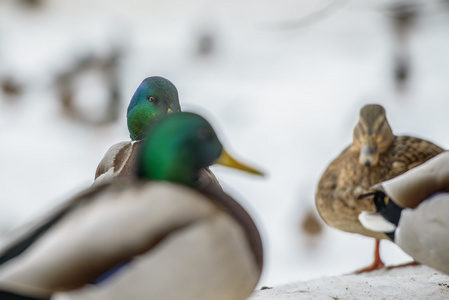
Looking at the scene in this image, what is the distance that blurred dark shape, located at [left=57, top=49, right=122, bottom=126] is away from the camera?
6.06 meters

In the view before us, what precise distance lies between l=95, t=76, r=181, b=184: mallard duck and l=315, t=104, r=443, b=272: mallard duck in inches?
40.2

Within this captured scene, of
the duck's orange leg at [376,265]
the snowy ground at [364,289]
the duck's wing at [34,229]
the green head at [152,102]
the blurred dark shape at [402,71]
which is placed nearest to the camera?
the duck's wing at [34,229]

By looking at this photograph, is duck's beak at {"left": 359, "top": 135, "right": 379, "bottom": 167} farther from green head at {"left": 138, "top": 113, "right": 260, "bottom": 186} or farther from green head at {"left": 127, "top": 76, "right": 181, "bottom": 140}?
green head at {"left": 138, "top": 113, "right": 260, "bottom": 186}

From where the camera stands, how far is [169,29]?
32.9ft

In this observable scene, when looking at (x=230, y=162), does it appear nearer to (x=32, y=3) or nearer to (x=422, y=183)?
(x=422, y=183)

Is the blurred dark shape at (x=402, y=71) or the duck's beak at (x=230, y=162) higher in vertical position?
the blurred dark shape at (x=402, y=71)

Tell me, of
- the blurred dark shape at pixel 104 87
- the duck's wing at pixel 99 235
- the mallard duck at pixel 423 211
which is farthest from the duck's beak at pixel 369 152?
the blurred dark shape at pixel 104 87

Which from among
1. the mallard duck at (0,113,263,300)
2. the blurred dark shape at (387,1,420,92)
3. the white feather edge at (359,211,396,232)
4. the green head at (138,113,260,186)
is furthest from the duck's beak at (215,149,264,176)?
the blurred dark shape at (387,1,420,92)

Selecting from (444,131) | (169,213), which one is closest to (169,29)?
(444,131)

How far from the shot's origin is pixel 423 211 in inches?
107

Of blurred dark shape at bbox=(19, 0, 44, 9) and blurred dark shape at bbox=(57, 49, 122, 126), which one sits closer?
blurred dark shape at bbox=(57, 49, 122, 126)

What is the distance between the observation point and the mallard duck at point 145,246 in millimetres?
1771

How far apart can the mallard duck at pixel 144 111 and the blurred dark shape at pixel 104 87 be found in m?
2.51

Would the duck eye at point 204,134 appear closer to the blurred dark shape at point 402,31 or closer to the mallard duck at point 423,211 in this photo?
the mallard duck at point 423,211
